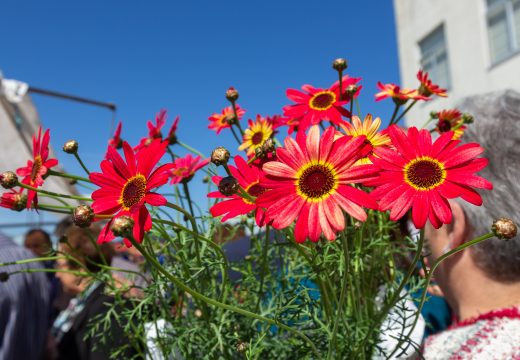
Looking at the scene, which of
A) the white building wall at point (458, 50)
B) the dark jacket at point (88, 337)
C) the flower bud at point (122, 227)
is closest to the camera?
the flower bud at point (122, 227)

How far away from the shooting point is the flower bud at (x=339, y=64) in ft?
1.75

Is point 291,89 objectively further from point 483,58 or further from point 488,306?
point 483,58

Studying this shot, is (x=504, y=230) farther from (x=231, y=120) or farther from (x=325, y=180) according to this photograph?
(x=231, y=120)

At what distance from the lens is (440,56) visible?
661 cm

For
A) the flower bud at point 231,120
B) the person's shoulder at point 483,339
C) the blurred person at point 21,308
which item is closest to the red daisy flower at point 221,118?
the flower bud at point 231,120

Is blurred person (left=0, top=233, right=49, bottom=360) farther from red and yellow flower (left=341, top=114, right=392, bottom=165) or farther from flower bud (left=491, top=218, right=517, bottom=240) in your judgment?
flower bud (left=491, top=218, right=517, bottom=240)

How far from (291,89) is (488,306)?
50 centimetres

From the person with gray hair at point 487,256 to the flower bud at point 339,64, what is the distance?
30 centimetres

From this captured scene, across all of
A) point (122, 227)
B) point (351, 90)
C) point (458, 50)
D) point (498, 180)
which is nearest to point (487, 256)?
point (498, 180)

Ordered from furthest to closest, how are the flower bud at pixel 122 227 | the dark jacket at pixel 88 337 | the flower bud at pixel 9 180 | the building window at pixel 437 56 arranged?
the building window at pixel 437 56, the dark jacket at pixel 88 337, the flower bud at pixel 9 180, the flower bud at pixel 122 227

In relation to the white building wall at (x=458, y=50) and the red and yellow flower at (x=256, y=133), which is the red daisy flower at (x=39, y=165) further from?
the white building wall at (x=458, y=50)

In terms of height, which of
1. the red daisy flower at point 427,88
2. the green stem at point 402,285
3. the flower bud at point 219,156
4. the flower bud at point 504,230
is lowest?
the green stem at point 402,285

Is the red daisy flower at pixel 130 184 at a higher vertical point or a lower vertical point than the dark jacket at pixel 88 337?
higher

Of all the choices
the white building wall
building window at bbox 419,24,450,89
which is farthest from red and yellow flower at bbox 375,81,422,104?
building window at bbox 419,24,450,89
